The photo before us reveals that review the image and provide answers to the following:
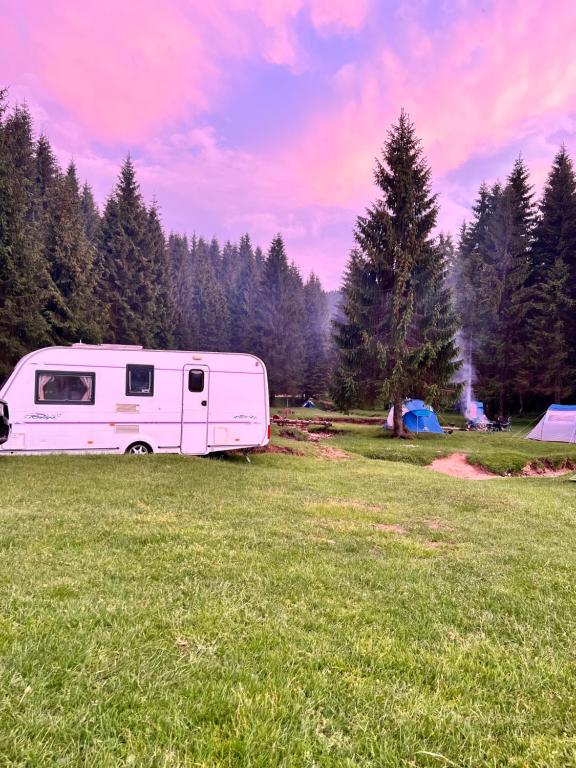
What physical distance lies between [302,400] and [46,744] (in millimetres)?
47428

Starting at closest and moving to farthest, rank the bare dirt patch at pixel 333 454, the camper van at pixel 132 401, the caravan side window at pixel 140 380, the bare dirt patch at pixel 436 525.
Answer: the bare dirt patch at pixel 436 525 < the camper van at pixel 132 401 < the caravan side window at pixel 140 380 < the bare dirt patch at pixel 333 454

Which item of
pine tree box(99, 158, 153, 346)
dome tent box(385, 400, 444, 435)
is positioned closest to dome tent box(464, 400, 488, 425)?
dome tent box(385, 400, 444, 435)

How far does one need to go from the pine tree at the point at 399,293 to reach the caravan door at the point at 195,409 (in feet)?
40.9

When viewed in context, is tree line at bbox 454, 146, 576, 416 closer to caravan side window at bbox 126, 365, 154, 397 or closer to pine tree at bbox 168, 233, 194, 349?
pine tree at bbox 168, 233, 194, 349

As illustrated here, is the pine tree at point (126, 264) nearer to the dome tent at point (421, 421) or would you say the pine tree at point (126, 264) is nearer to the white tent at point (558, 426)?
the dome tent at point (421, 421)

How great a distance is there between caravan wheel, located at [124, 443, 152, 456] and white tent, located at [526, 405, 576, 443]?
60.1 ft

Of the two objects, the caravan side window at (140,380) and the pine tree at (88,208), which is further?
the pine tree at (88,208)

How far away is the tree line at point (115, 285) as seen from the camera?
18.9 m

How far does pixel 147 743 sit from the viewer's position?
1.93 meters

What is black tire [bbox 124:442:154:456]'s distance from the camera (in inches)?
434

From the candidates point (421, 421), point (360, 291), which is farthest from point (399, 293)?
point (421, 421)

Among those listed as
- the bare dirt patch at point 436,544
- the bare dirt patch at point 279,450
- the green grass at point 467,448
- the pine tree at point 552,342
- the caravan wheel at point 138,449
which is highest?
the pine tree at point 552,342

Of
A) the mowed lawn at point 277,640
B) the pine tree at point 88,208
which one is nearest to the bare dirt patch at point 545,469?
the mowed lawn at point 277,640

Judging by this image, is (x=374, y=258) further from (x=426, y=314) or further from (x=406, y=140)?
(x=406, y=140)
